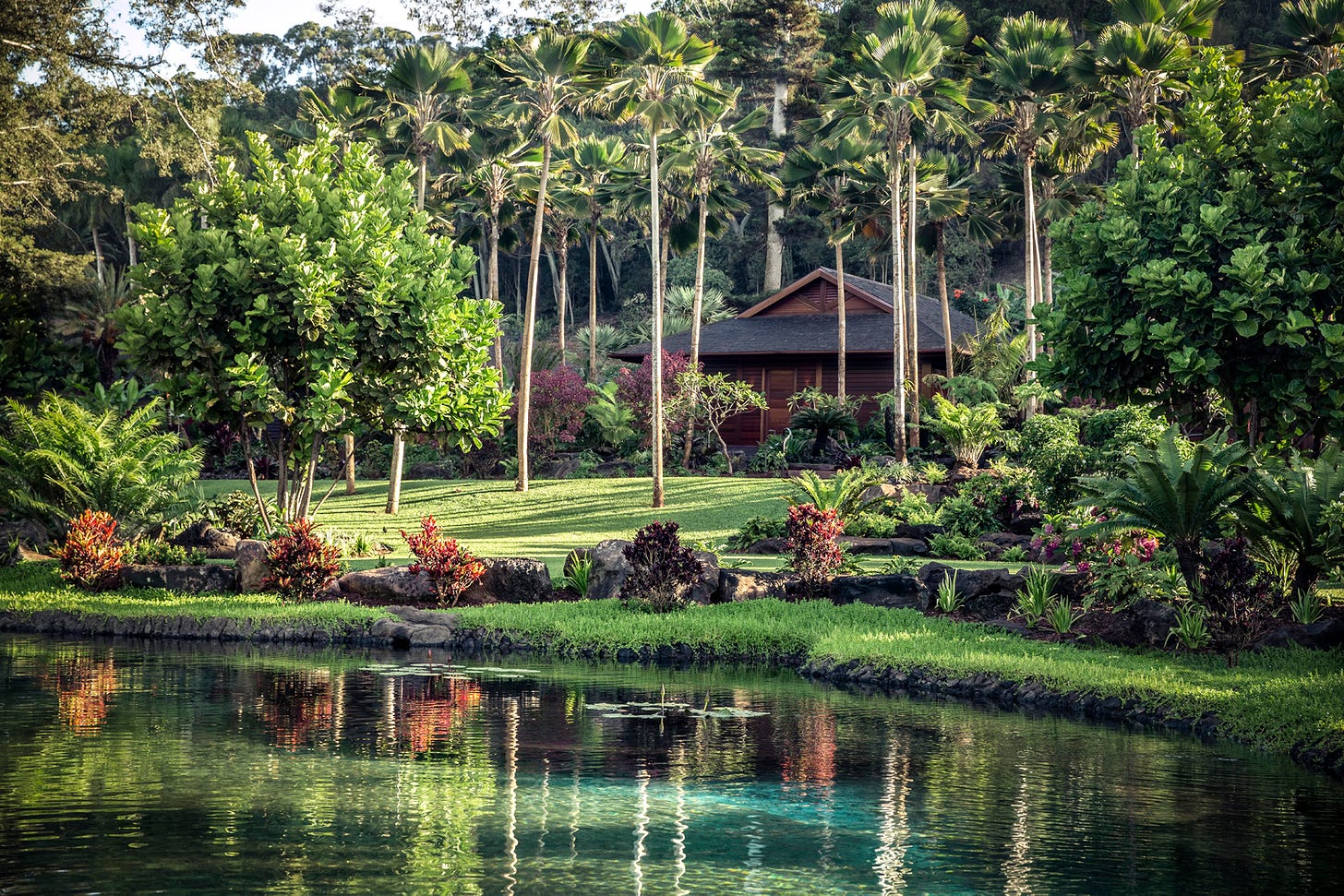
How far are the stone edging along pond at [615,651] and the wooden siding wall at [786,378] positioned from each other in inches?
1092

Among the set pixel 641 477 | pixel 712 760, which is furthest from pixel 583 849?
pixel 641 477

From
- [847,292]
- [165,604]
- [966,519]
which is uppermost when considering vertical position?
[847,292]

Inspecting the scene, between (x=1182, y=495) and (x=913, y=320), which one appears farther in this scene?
(x=913, y=320)

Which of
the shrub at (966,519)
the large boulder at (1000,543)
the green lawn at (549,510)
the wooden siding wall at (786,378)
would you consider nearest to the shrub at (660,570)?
the green lawn at (549,510)

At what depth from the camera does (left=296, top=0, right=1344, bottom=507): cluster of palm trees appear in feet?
103

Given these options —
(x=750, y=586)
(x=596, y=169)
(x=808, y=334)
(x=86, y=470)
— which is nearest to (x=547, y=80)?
(x=596, y=169)

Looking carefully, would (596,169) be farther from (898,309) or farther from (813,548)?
(813,548)

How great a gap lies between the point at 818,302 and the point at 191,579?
31010 millimetres

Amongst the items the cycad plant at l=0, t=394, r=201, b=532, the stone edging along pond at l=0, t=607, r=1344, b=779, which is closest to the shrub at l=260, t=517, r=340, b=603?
the stone edging along pond at l=0, t=607, r=1344, b=779

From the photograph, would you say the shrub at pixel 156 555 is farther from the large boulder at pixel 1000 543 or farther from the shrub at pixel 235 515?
the large boulder at pixel 1000 543

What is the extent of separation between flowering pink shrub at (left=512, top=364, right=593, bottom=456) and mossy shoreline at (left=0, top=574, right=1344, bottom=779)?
22.6m

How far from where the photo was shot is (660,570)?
1783 centimetres

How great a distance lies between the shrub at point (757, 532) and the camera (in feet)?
81.9

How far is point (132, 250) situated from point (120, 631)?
50898 mm
